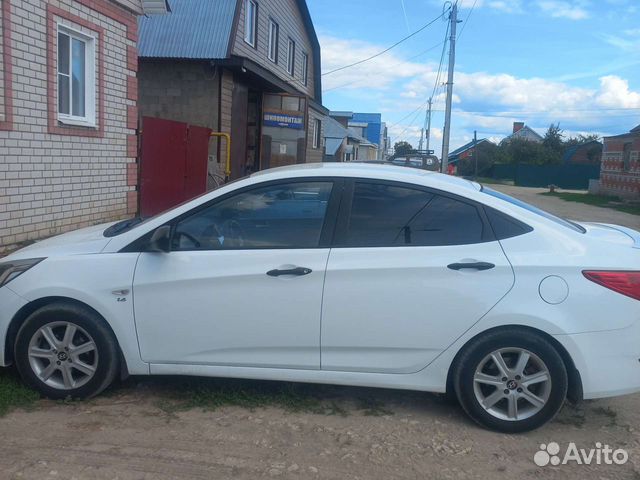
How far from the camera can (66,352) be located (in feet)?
14.3

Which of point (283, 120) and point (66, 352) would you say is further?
point (283, 120)

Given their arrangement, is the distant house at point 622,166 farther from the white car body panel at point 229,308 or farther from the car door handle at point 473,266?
the white car body panel at point 229,308

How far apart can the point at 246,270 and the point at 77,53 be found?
7.26m

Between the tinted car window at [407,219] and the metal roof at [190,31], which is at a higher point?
the metal roof at [190,31]

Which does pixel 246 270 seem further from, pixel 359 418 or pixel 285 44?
pixel 285 44

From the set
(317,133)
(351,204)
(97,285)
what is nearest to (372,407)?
(351,204)

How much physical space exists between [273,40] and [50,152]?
49.7 ft

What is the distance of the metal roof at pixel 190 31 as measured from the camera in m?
17.1

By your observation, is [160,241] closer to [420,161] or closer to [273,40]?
[273,40]

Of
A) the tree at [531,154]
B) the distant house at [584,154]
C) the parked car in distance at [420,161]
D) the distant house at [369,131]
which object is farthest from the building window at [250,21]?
the distant house at [584,154]

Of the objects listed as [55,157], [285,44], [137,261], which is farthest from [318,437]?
[285,44]

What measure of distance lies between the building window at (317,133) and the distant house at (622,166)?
15.6 metres

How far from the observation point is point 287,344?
4234 millimetres

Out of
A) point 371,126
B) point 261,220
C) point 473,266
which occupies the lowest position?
point 473,266
